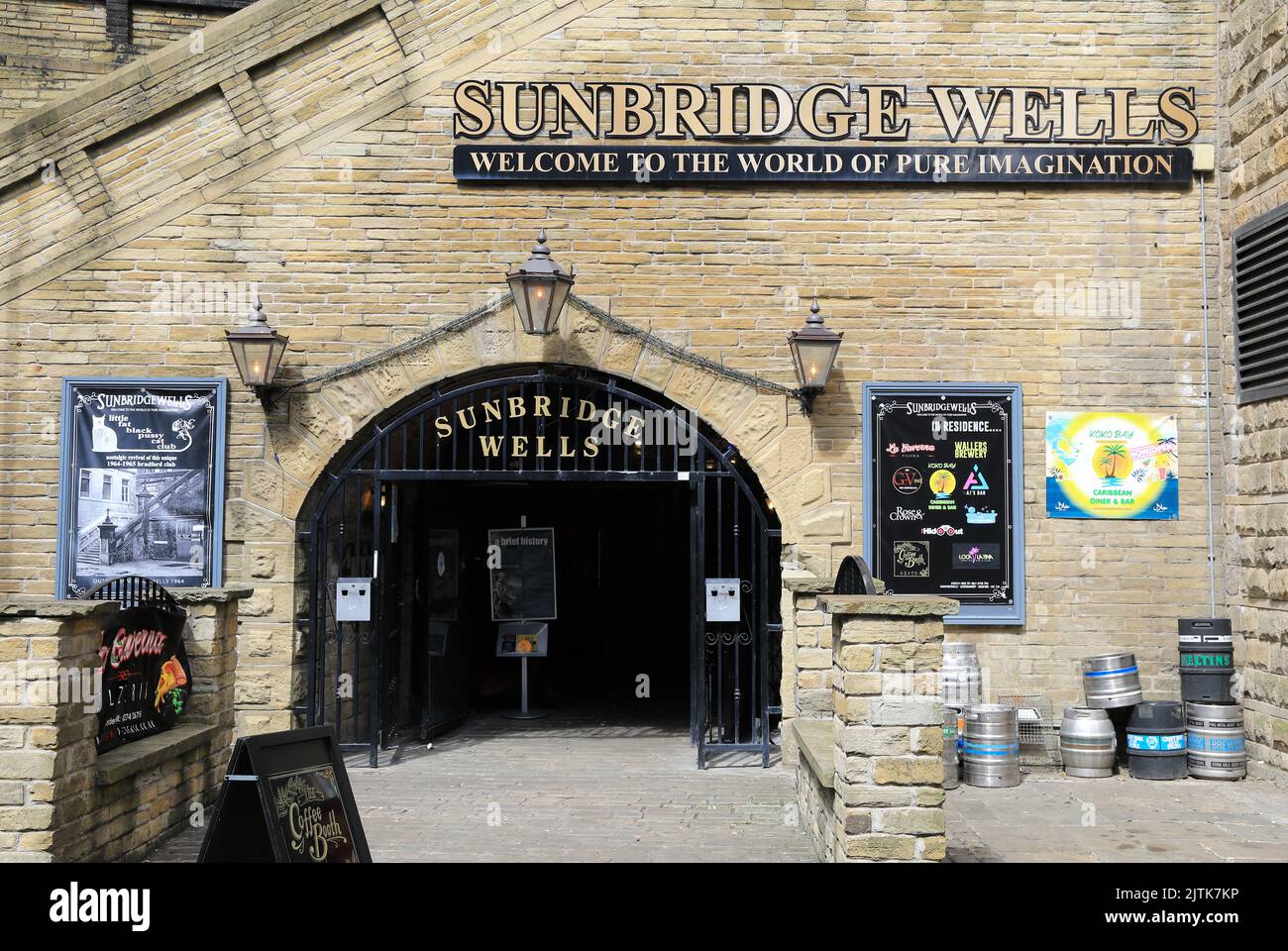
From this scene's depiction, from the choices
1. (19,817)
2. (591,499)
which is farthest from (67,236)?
(591,499)

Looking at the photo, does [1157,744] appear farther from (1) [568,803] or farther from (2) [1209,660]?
(1) [568,803]

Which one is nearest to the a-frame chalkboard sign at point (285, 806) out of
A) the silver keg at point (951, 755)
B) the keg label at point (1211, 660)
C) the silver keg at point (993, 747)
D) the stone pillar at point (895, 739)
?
the stone pillar at point (895, 739)

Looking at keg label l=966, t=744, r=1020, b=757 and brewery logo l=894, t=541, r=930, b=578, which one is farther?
brewery logo l=894, t=541, r=930, b=578

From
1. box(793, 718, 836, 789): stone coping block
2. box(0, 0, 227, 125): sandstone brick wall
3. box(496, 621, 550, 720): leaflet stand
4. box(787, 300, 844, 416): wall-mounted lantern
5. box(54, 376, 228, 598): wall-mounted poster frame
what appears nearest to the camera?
box(793, 718, 836, 789): stone coping block

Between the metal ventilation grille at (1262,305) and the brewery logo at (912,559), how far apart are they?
9.31 feet

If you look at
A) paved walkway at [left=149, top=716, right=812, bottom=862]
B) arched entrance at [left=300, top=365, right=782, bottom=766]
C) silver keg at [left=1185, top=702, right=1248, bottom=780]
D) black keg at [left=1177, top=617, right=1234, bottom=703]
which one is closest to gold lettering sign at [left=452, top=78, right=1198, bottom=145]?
arched entrance at [left=300, top=365, right=782, bottom=766]

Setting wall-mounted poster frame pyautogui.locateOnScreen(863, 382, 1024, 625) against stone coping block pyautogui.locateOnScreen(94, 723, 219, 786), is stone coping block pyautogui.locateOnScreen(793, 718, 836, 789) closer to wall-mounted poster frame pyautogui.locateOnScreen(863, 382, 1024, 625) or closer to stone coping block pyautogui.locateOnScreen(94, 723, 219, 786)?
wall-mounted poster frame pyautogui.locateOnScreen(863, 382, 1024, 625)

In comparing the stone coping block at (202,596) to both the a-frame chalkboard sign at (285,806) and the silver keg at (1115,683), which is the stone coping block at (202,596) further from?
the silver keg at (1115,683)

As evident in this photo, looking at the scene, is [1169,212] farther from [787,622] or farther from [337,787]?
[337,787]

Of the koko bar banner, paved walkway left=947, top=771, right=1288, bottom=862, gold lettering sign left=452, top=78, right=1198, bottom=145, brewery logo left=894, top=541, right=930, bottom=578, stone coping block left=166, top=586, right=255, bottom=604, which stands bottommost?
paved walkway left=947, top=771, right=1288, bottom=862

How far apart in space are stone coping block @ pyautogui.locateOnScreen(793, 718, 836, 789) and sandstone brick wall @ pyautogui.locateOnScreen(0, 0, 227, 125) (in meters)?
11.5

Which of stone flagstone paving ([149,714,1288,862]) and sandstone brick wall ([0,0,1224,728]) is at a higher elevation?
sandstone brick wall ([0,0,1224,728])

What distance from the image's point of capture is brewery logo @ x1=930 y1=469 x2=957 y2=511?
962 cm

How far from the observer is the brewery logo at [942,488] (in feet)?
31.6
